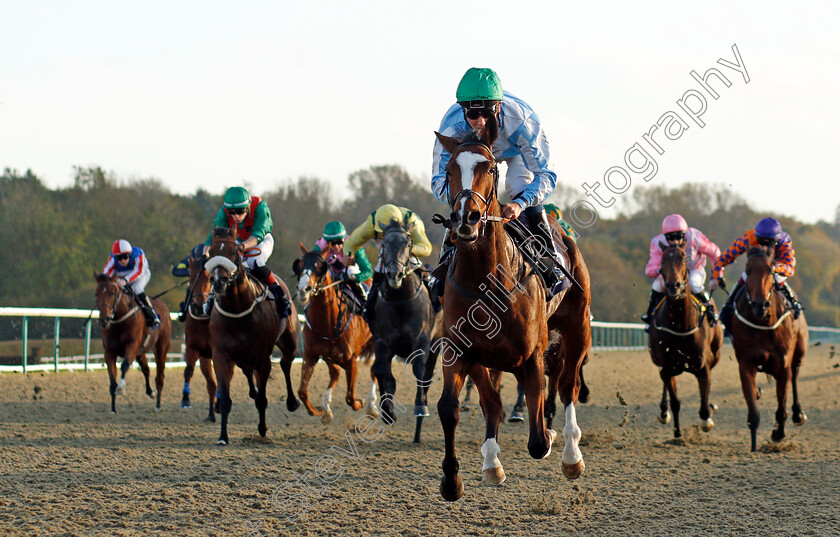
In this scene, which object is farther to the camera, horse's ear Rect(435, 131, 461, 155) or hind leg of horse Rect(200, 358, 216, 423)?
hind leg of horse Rect(200, 358, 216, 423)

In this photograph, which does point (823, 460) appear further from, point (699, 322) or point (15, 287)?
point (15, 287)

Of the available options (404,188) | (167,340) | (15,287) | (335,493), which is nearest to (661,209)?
(404,188)

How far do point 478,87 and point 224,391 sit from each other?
4875 mm

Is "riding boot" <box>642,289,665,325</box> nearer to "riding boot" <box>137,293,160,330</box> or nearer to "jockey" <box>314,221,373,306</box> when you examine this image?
"jockey" <box>314,221,373,306</box>

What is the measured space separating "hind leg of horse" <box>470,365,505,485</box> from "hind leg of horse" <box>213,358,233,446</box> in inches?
154

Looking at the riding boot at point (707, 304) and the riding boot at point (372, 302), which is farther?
the riding boot at point (707, 304)

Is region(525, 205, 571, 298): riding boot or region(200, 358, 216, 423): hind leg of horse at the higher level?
region(525, 205, 571, 298): riding boot

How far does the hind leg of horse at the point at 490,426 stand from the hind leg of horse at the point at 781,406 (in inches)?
195

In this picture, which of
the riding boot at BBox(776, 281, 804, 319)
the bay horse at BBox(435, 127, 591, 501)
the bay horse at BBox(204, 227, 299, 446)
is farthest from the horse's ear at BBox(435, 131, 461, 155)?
the riding boot at BBox(776, 281, 804, 319)

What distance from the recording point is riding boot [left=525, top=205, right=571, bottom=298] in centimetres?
568

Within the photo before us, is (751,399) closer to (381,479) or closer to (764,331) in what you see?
(764,331)

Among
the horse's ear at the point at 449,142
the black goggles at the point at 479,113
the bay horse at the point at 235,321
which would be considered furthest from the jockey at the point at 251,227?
the horse's ear at the point at 449,142

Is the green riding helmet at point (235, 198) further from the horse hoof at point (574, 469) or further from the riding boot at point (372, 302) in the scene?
the horse hoof at point (574, 469)

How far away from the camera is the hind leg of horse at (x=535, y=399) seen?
5.09m
